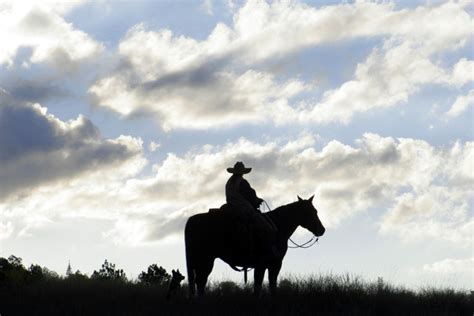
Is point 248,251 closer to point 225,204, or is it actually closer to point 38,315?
point 225,204

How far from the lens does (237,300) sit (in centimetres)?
1592

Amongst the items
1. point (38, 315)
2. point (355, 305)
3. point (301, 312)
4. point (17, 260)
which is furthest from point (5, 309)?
point (17, 260)

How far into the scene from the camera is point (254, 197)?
17.2 metres

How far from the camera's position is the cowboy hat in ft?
56.8

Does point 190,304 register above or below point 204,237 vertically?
below

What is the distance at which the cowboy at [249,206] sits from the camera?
1691 cm

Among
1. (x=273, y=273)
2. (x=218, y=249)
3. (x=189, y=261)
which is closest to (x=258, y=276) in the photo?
(x=273, y=273)

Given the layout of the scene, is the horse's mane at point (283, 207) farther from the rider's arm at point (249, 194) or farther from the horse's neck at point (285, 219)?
the rider's arm at point (249, 194)

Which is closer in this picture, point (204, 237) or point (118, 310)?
point (118, 310)

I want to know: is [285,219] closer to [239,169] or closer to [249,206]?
[249,206]

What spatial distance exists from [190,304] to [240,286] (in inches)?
114

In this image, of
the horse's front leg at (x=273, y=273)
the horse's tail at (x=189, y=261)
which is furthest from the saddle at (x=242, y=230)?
the horse's tail at (x=189, y=261)

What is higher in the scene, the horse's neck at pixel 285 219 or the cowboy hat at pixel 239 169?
the cowboy hat at pixel 239 169

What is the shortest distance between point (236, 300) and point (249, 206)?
88.8 inches
